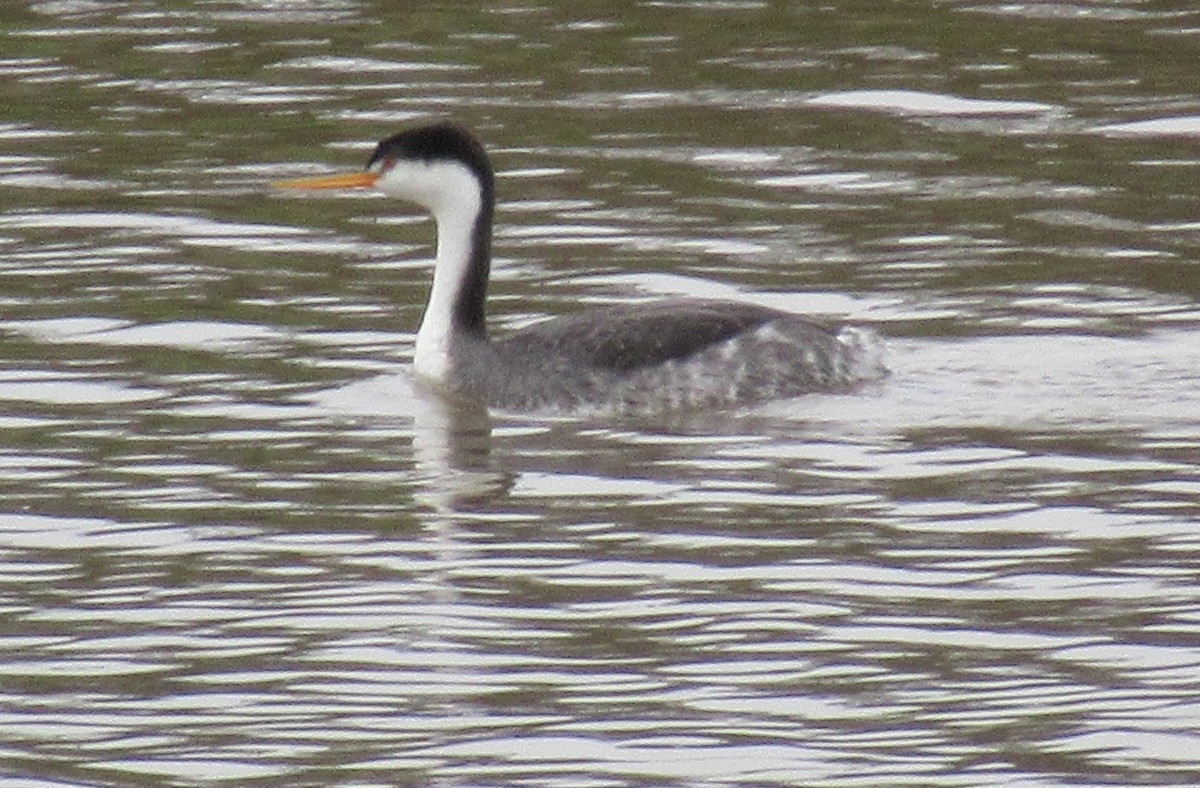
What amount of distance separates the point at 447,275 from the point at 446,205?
0.34 meters

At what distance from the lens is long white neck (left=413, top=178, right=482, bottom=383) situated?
14.5m

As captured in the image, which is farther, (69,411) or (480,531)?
(69,411)

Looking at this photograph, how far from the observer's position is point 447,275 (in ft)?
48.9

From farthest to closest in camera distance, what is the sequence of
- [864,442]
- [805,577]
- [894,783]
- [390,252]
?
[390,252] < [864,442] < [805,577] < [894,783]

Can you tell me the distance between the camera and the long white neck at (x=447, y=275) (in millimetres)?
14547

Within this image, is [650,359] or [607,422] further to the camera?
[650,359]

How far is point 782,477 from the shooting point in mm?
12492

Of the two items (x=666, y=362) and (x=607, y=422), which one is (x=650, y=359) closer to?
(x=666, y=362)

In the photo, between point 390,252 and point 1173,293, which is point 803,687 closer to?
point 1173,293

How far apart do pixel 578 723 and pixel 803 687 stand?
0.69m

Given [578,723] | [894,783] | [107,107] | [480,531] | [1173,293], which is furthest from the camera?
[107,107]

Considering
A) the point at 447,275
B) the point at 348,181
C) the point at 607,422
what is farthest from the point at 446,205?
the point at 607,422

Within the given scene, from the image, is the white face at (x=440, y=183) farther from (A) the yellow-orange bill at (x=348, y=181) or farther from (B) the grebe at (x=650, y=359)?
(B) the grebe at (x=650, y=359)

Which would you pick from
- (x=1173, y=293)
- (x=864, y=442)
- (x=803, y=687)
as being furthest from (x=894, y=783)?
(x=1173, y=293)
